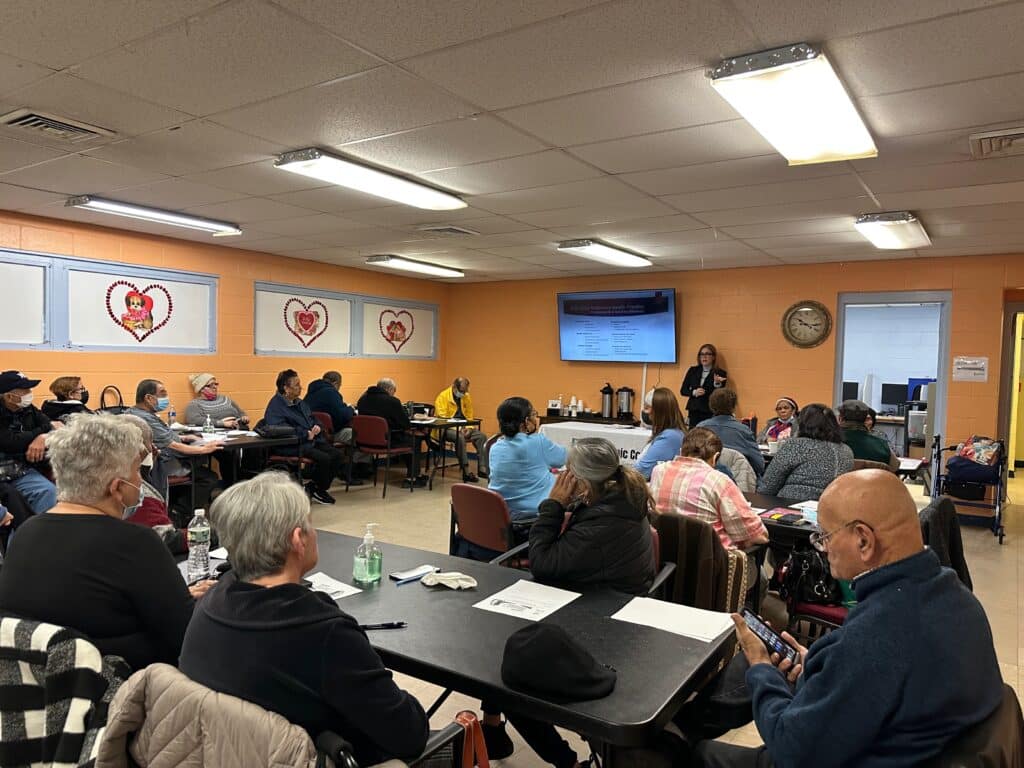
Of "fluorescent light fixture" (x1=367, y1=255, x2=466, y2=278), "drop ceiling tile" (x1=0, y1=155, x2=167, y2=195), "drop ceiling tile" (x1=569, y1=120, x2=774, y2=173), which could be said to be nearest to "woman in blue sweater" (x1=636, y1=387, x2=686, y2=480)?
"drop ceiling tile" (x1=569, y1=120, x2=774, y2=173)

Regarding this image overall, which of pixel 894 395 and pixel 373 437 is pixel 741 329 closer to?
pixel 894 395

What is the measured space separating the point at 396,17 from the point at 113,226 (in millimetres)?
5083

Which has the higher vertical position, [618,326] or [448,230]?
[448,230]

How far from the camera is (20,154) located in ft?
12.8

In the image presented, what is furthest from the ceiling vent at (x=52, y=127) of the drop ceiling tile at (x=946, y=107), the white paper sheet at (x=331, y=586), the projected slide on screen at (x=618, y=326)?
the projected slide on screen at (x=618, y=326)

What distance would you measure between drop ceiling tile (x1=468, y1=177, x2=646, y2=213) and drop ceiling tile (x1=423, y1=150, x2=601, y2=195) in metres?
0.12

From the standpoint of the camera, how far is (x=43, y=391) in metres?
5.93

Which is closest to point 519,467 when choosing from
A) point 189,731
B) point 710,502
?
point 710,502

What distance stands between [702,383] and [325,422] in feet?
13.7

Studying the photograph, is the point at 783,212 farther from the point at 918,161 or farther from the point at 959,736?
the point at 959,736

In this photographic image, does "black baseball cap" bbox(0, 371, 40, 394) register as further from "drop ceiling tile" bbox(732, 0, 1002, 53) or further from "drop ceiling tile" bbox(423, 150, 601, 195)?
"drop ceiling tile" bbox(732, 0, 1002, 53)

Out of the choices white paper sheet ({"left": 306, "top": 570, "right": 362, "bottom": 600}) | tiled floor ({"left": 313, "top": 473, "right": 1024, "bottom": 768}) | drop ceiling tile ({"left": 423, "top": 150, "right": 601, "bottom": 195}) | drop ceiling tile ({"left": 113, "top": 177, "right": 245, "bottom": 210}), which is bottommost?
tiled floor ({"left": 313, "top": 473, "right": 1024, "bottom": 768})

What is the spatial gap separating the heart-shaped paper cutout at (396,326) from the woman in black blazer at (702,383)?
380 centimetres

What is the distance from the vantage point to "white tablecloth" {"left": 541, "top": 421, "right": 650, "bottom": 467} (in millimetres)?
6934
